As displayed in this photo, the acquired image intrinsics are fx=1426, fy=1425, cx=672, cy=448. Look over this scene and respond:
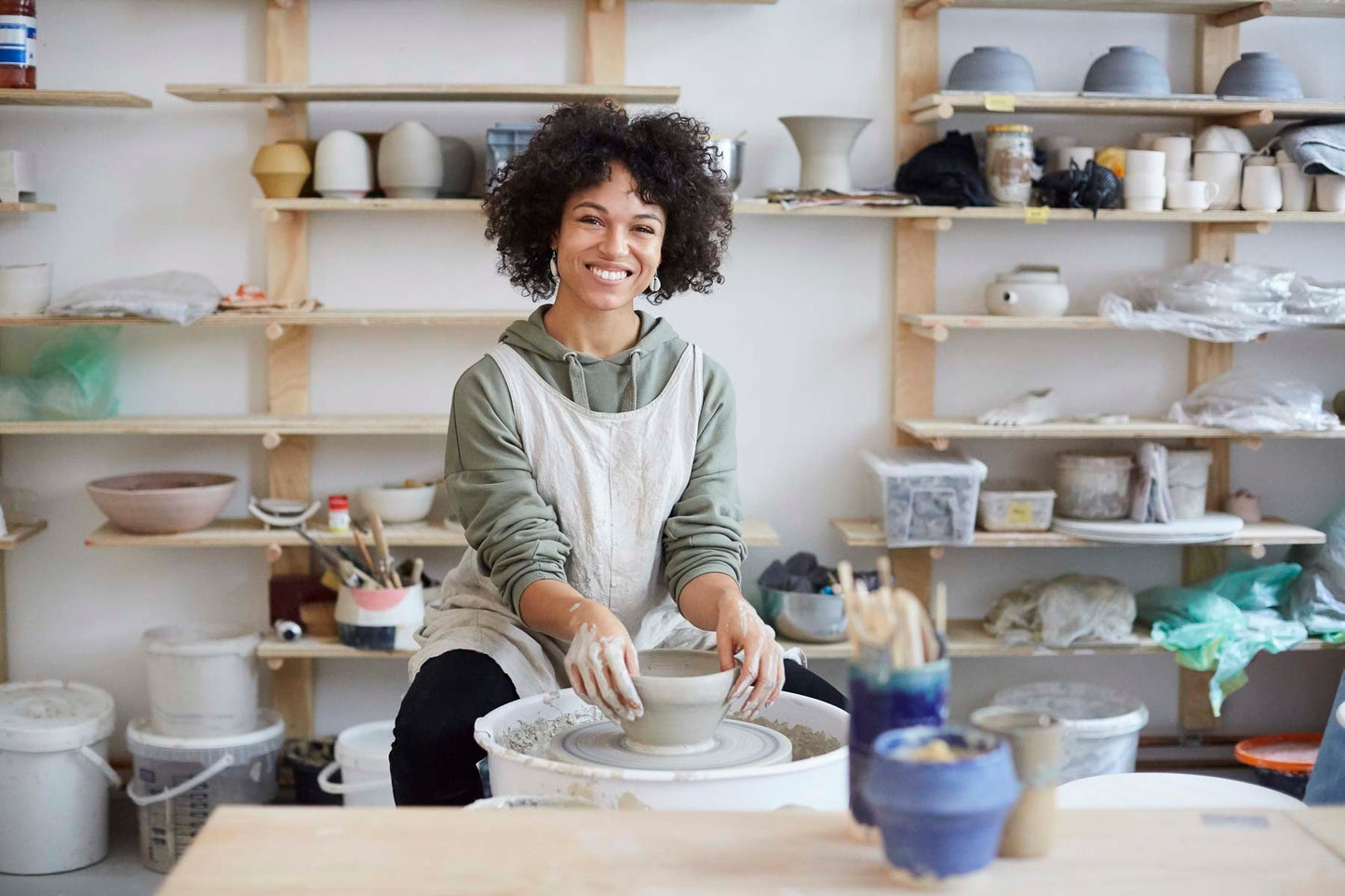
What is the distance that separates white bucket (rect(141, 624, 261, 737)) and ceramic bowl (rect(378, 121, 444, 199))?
3.85 feet

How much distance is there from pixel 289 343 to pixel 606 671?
2120mm

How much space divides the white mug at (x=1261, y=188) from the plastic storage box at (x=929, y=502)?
965 millimetres

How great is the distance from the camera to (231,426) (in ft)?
11.2

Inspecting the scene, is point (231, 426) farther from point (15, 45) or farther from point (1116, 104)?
point (1116, 104)

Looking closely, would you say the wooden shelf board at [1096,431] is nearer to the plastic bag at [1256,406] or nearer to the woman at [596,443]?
the plastic bag at [1256,406]

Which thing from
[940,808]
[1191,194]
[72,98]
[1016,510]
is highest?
[72,98]

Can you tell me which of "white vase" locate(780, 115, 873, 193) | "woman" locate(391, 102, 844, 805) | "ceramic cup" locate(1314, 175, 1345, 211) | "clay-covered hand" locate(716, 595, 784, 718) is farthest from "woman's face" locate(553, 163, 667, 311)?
"ceramic cup" locate(1314, 175, 1345, 211)

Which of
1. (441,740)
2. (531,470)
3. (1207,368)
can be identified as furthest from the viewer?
(1207,368)

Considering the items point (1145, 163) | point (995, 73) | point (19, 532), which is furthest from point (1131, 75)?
point (19, 532)

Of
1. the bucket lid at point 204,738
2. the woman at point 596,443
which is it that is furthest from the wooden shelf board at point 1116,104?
the bucket lid at point 204,738

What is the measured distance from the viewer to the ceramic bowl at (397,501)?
3547 mm

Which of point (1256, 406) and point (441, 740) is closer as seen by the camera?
point (441, 740)

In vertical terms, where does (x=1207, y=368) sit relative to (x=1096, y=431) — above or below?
above

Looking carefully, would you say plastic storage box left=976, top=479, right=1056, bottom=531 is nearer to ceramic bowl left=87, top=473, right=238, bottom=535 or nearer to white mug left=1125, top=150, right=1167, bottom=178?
white mug left=1125, top=150, right=1167, bottom=178
